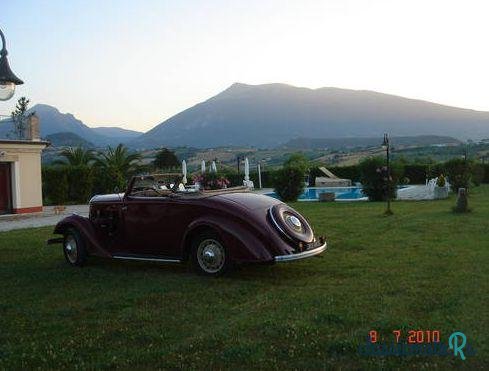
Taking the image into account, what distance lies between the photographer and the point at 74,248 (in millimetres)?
8391

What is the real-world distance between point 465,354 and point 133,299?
3.39m

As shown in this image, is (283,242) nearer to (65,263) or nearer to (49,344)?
(49,344)

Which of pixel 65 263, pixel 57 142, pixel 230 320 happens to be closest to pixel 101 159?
pixel 65 263

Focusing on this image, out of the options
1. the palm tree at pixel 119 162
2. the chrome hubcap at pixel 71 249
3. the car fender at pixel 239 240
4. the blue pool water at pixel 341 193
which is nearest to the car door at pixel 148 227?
the car fender at pixel 239 240

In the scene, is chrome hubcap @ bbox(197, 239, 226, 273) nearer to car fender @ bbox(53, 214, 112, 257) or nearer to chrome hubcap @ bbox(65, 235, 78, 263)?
car fender @ bbox(53, 214, 112, 257)

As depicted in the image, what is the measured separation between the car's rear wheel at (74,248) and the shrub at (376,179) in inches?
595

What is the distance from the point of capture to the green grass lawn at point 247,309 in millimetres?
4129

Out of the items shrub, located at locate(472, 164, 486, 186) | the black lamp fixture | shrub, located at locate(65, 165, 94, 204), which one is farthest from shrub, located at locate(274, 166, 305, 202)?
the black lamp fixture

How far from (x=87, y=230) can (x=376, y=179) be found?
15.5m

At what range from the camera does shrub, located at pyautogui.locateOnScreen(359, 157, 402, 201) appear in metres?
21.7

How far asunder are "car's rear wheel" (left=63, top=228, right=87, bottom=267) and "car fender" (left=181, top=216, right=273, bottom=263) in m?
2.19

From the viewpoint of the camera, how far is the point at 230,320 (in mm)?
5023

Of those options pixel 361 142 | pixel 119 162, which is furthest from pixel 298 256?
pixel 361 142
